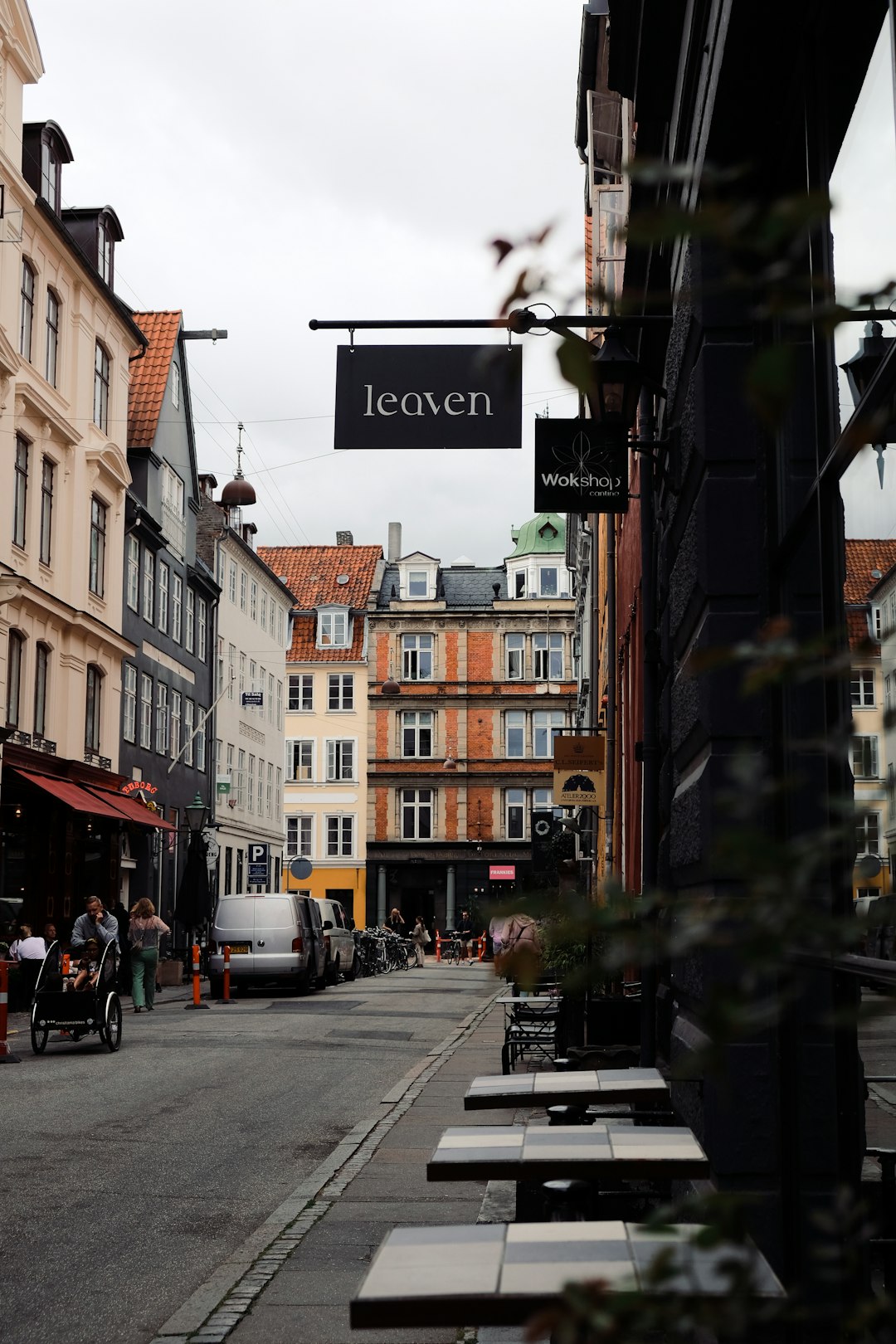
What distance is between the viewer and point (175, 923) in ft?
134

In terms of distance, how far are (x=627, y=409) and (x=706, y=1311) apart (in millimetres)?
7996

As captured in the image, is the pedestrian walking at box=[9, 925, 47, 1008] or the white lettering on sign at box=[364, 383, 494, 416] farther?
the pedestrian walking at box=[9, 925, 47, 1008]

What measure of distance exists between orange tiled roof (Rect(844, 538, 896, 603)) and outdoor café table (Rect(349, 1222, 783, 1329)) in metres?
1.40

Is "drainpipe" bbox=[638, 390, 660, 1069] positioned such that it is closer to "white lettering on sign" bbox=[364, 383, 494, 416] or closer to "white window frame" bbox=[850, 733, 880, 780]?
"white lettering on sign" bbox=[364, 383, 494, 416]

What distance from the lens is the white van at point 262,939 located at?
99.9 feet

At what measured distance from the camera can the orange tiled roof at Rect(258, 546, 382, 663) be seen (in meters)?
71.9

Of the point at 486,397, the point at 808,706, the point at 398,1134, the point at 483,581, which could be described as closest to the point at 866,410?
the point at 808,706

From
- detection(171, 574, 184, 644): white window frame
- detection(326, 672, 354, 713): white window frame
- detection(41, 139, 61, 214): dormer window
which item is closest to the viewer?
detection(41, 139, 61, 214): dormer window

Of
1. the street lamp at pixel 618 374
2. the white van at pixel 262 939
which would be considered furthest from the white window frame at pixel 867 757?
the white van at pixel 262 939

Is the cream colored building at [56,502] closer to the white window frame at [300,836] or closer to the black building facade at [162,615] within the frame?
the black building facade at [162,615]

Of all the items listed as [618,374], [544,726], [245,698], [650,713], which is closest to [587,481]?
[650,713]

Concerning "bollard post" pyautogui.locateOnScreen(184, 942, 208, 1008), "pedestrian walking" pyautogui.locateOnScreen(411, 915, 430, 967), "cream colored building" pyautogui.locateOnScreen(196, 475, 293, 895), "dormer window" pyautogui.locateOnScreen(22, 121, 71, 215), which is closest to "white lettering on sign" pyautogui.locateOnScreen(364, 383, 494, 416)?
"bollard post" pyautogui.locateOnScreen(184, 942, 208, 1008)

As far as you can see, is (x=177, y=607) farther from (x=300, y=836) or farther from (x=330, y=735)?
(x=300, y=836)

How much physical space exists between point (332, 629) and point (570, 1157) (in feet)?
223
